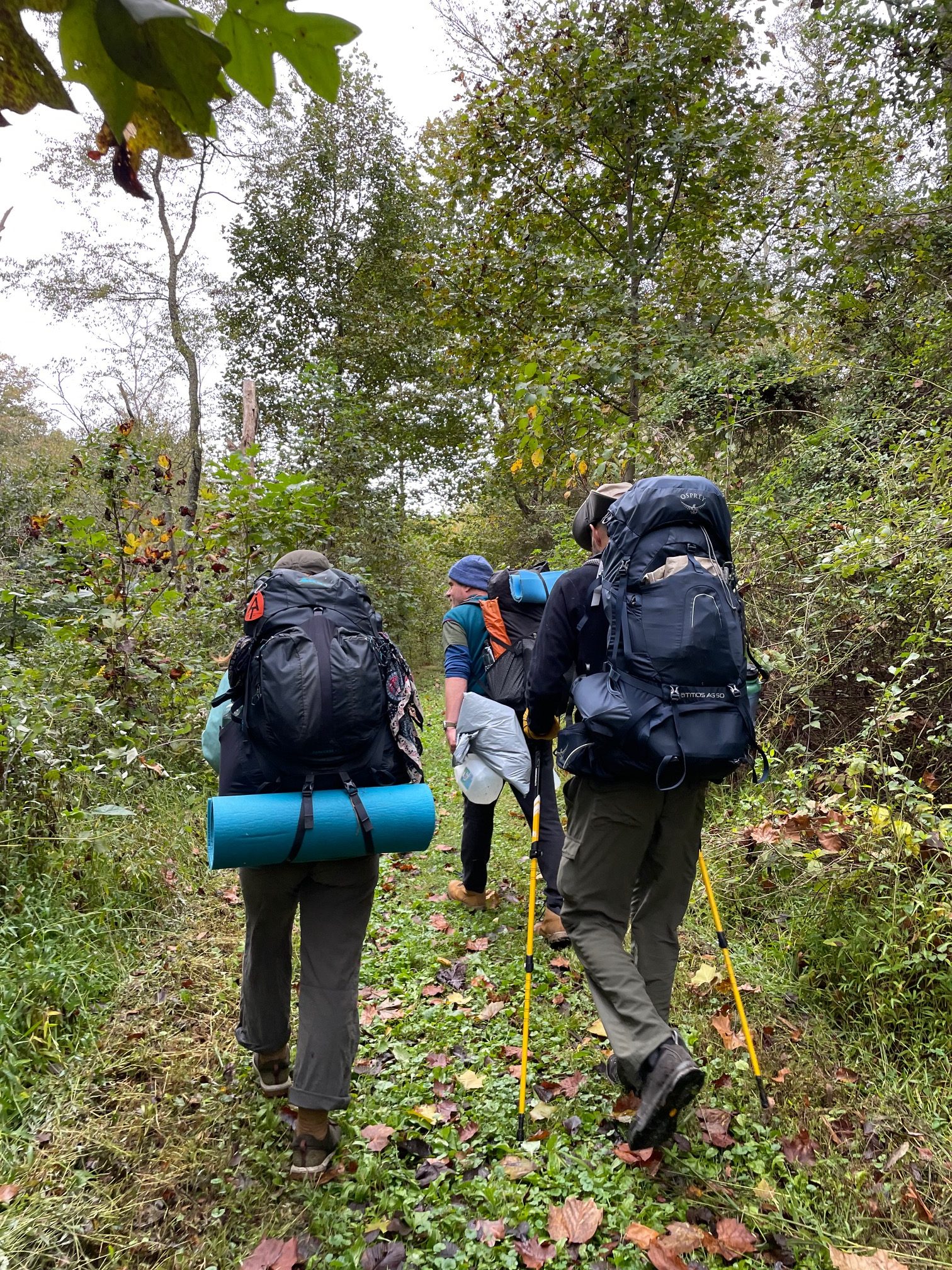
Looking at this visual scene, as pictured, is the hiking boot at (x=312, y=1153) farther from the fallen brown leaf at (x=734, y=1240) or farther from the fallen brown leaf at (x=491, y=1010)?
the fallen brown leaf at (x=734, y=1240)

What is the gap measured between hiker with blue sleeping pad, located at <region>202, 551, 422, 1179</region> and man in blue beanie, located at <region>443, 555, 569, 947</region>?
4.99 ft

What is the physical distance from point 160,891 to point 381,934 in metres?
1.32

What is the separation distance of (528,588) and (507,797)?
3.62 metres

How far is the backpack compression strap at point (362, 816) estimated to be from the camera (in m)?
2.38

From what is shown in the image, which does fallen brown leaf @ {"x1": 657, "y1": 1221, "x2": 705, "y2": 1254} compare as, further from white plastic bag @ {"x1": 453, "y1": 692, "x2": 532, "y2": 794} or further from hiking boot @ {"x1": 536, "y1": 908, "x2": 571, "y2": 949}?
white plastic bag @ {"x1": 453, "y1": 692, "x2": 532, "y2": 794}

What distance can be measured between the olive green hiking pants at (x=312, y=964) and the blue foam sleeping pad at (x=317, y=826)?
0.42 ft

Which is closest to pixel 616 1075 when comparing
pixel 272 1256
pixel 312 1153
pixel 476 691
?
pixel 312 1153

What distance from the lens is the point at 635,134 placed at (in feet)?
23.5

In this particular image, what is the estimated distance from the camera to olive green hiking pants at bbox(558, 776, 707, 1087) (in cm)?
257

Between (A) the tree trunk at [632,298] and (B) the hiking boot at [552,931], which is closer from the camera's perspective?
(B) the hiking boot at [552,931]

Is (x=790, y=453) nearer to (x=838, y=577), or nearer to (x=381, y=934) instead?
(x=838, y=577)

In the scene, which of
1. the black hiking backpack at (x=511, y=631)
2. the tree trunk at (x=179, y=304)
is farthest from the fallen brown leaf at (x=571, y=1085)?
the tree trunk at (x=179, y=304)

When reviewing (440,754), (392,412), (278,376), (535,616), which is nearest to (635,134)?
(535,616)

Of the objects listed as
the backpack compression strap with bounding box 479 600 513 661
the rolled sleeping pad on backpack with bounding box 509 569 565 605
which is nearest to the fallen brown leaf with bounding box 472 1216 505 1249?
the backpack compression strap with bounding box 479 600 513 661
